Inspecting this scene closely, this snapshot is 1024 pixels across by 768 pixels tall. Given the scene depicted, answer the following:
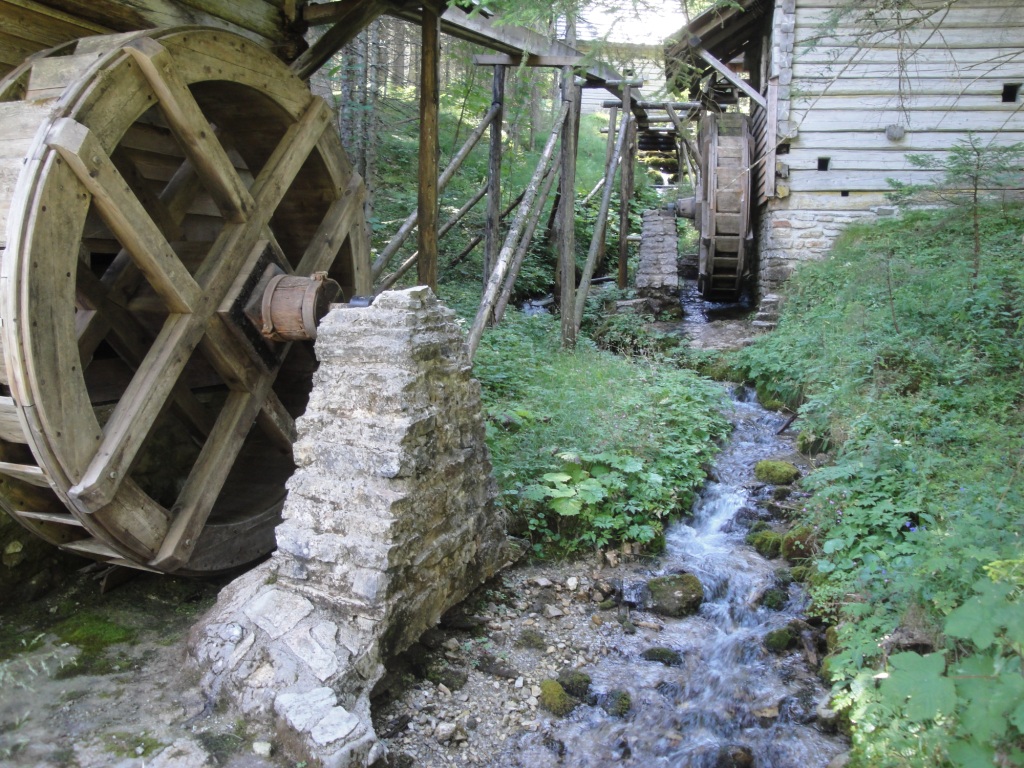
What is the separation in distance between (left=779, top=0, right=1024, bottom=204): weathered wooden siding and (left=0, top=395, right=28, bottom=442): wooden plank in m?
8.98

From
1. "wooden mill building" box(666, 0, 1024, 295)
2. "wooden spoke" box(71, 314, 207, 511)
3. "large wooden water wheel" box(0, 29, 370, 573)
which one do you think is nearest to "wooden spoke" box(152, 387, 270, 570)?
"large wooden water wheel" box(0, 29, 370, 573)

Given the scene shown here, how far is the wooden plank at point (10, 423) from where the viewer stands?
10.2 feet

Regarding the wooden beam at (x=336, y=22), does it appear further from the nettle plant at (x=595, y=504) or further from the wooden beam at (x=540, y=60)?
the nettle plant at (x=595, y=504)

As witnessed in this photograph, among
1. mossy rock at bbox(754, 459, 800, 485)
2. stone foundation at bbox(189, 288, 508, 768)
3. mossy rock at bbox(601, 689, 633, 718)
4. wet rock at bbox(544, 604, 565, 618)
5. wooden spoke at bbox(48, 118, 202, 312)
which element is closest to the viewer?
stone foundation at bbox(189, 288, 508, 768)

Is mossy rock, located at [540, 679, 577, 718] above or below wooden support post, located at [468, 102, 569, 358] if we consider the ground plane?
below

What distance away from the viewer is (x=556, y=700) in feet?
11.3

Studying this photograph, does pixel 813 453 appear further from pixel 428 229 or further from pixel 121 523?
pixel 121 523

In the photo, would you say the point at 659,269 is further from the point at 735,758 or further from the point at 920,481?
the point at 735,758

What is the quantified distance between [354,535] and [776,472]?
142 inches

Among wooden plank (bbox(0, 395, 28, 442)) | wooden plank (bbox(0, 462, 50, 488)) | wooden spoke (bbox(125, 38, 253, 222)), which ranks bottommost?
wooden plank (bbox(0, 462, 50, 488))

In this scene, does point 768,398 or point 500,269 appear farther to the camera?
point 768,398

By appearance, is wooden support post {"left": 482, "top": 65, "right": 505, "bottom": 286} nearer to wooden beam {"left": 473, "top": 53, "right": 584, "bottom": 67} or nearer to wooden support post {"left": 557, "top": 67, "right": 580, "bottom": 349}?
wooden beam {"left": 473, "top": 53, "right": 584, "bottom": 67}

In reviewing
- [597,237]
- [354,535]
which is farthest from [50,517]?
[597,237]

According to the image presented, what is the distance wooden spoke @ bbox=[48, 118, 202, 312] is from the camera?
3148 mm
